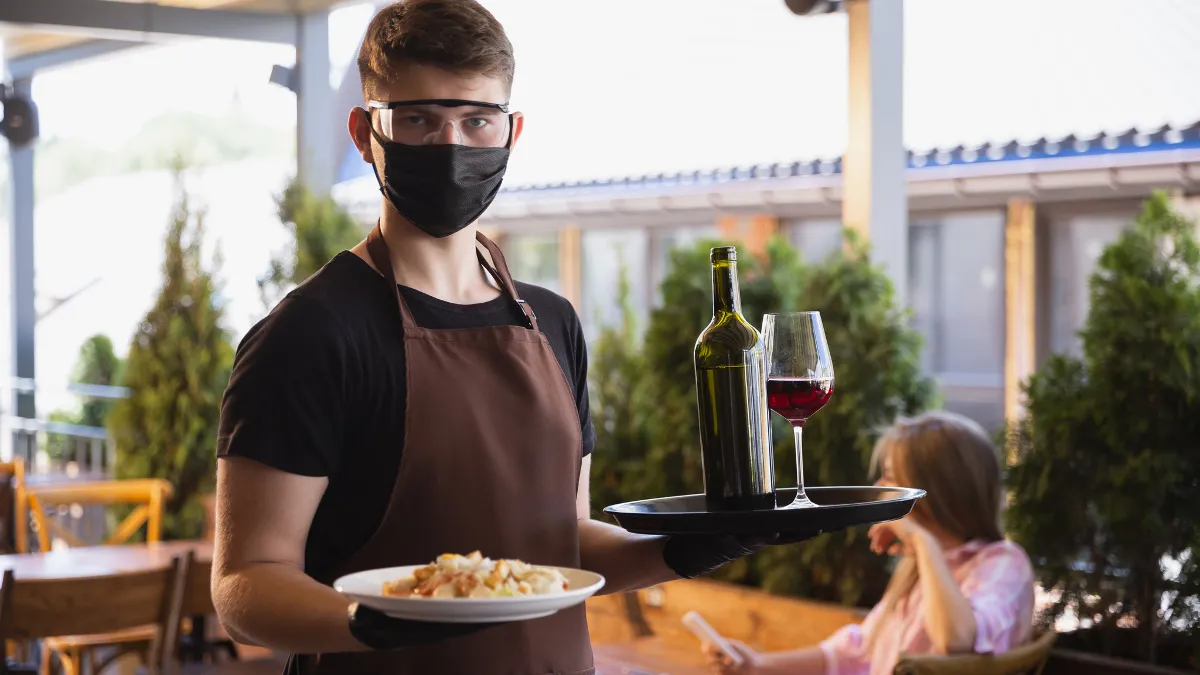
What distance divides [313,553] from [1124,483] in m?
2.58

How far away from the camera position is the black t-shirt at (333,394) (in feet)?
4.89

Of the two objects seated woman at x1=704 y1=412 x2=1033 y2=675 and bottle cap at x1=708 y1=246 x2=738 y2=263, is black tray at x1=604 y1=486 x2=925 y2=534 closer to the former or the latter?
bottle cap at x1=708 y1=246 x2=738 y2=263

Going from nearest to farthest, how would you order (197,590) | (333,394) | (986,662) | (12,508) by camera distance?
(333,394) → (986,662) → (197,590) → (12,508)

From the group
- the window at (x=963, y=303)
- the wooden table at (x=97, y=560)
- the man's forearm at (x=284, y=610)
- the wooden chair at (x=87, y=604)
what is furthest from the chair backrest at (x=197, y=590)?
the window at (x=963, y=303)

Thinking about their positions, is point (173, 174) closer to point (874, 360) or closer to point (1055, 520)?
point (874, 360)

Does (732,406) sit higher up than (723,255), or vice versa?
(723,255)

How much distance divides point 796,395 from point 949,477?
1.72 meters

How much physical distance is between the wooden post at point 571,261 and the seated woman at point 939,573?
8350mm

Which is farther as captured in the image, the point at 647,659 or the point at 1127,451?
the point at 647,659

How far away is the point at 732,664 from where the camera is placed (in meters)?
3.15

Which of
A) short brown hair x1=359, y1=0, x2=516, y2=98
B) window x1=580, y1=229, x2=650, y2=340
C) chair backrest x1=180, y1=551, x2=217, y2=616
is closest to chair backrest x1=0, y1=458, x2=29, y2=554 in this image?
chair backrest x1=180, y1=551, x2=217, y2=616

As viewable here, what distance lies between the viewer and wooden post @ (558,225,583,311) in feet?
38.4

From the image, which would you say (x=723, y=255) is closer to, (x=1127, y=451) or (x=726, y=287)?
(x=726, y=287)

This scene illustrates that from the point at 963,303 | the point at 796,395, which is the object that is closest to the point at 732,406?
the point at 796,395
